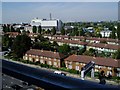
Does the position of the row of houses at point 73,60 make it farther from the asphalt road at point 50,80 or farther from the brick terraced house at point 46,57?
the asphalt road at point 50,80

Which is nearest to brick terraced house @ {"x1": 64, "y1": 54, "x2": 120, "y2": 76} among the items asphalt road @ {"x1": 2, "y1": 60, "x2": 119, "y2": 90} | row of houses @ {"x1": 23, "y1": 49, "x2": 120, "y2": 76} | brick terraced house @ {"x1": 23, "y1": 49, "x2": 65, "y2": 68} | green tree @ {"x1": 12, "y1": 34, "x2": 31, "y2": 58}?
row of houses @ {"x1": 23, "y1": 49, "x2": 120, "y2": 76}

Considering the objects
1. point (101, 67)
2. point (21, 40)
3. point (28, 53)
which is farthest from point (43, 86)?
point (21, 40)

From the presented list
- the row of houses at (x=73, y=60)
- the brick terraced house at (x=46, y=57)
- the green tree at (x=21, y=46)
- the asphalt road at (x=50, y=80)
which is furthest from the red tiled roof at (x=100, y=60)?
the asphalt road at (x=50, y=80)

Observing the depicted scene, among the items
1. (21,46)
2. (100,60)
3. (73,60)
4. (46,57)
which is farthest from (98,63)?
(21,46)

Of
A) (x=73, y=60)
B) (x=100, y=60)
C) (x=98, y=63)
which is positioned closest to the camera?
(x=98, y=63)

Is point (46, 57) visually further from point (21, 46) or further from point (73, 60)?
point (21, 46)

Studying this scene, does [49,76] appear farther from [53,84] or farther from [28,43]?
[28,43]
